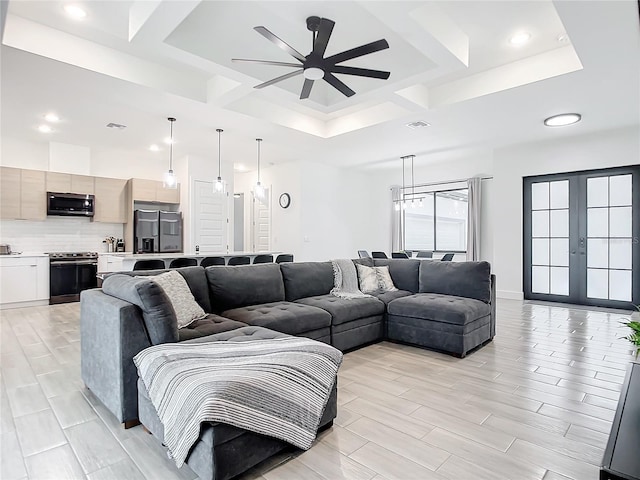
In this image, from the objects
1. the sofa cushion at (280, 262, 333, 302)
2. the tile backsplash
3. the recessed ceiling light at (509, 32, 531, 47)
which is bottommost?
the sofa cushion at (280, 262, 333, 302)

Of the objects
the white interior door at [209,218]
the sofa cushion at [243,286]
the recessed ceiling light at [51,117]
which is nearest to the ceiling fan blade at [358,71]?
the sofa cushion at [243,286]

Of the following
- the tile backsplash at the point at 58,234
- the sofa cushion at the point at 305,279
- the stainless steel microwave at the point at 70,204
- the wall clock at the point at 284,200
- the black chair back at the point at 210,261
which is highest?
the wall clock at the point at 284,200

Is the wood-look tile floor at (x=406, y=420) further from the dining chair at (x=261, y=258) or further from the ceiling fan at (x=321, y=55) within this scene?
the dining chair at (x=261, y=258)

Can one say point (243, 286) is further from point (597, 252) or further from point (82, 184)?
point (597, 252)

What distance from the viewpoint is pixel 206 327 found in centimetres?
272

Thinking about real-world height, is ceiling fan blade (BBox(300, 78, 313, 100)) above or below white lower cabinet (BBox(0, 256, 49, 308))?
above

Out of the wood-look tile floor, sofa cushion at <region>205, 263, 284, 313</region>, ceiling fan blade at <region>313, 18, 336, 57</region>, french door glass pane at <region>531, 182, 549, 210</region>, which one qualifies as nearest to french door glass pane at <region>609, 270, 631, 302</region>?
french door glass pane at <region>531, 182, 549, 210</region>

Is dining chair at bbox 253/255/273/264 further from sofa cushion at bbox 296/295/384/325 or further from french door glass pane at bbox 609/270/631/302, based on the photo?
french door glass pane at bbox 609/270/631/302

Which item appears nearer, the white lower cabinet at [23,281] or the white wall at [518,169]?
the white lower cabinet at [23,281]

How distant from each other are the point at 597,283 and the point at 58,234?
9869mm

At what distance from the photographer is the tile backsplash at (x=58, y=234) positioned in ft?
21.2

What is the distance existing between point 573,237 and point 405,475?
6226 mm

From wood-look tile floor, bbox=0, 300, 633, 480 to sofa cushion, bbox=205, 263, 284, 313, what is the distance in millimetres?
1064

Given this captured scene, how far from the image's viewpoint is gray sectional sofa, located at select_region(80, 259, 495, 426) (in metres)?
2.22
